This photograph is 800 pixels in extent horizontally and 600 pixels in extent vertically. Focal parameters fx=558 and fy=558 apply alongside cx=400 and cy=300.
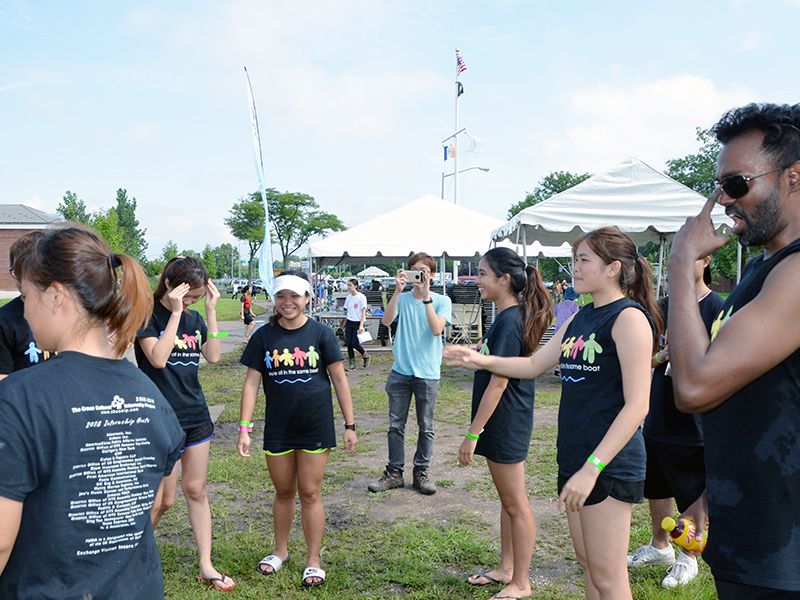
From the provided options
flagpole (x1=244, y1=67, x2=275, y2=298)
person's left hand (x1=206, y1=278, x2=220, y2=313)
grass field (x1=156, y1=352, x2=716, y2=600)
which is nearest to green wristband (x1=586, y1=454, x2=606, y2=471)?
grass field (x1=156, y1=352, x2=716, y2=600)

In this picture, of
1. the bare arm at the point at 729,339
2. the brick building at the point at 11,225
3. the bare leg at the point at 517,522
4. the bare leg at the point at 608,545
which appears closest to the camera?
the bare arm at the point at 729,339

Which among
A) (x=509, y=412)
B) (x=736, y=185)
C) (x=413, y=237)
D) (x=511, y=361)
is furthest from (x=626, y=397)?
(x=413, y=237)

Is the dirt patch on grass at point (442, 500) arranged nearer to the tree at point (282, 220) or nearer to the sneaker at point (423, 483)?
the sneaker at point (423, 483)

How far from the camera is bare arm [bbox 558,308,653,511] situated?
2.18 m

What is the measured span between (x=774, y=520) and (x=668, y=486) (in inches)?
90.6

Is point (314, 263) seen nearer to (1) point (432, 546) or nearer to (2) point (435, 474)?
(2) point (435, 474)

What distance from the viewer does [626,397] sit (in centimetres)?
229

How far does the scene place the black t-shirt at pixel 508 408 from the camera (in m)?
3.39

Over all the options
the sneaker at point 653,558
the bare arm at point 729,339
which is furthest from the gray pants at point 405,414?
the bare arm at point 729,339

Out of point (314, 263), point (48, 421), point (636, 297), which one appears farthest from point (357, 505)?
point (314, 263)

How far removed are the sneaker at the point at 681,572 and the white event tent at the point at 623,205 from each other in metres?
6.31

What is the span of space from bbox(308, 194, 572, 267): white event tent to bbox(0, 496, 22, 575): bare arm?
1243cm

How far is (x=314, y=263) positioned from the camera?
1580 cm

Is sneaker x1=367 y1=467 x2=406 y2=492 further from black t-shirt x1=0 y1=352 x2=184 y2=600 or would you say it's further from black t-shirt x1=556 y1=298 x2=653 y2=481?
black t-shirt x1=0 y1=352 x2=184 y2=600
